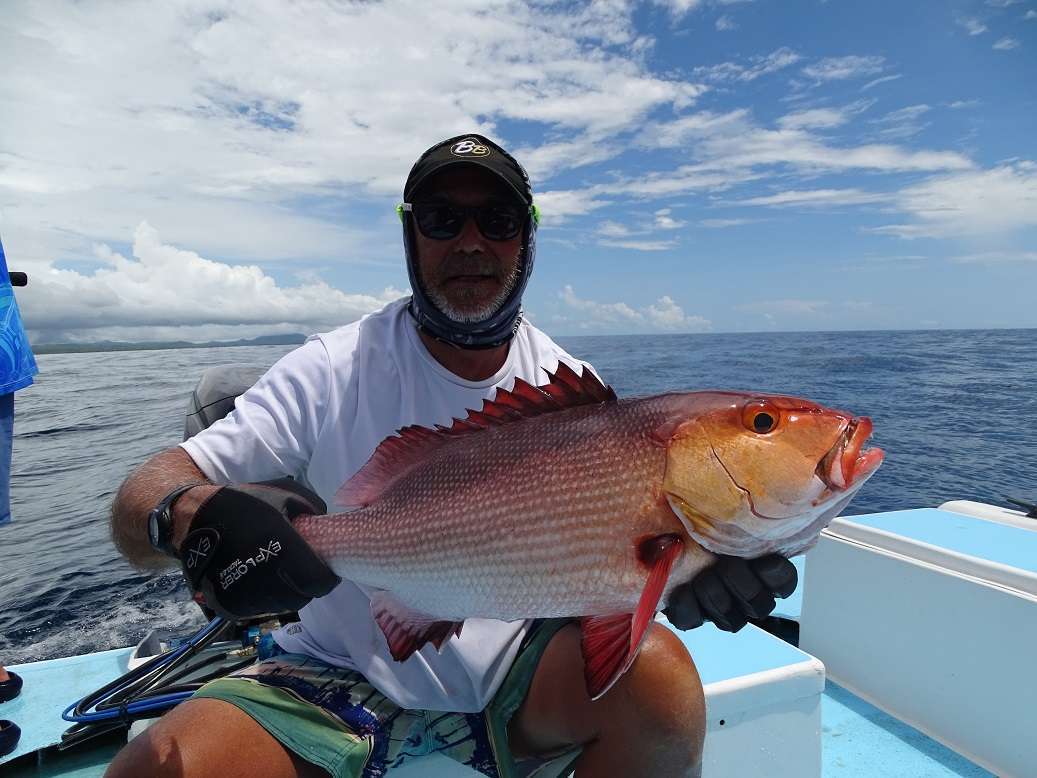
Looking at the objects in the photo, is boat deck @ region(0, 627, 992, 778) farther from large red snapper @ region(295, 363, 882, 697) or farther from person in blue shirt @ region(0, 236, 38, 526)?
large red snapper @ region(295, 363, 882, 697)

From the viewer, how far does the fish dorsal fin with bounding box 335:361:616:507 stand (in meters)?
2.03

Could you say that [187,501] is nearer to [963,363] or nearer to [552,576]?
[552,576]

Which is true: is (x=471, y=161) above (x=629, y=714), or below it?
above

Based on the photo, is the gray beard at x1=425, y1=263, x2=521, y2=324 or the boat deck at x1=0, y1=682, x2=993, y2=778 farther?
the boat deck at x1=0, y1=682, x2=993, y2=778

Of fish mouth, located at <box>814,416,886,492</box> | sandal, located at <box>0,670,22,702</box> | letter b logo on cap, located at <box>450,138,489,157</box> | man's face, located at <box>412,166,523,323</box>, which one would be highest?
letter b logo on cap, located at <box>450,138,489,157</box>

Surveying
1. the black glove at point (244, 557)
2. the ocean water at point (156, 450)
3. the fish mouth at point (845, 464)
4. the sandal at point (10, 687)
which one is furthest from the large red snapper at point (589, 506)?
the sandal at point (10, 687)

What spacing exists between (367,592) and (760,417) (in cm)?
147

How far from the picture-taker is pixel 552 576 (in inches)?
71.1

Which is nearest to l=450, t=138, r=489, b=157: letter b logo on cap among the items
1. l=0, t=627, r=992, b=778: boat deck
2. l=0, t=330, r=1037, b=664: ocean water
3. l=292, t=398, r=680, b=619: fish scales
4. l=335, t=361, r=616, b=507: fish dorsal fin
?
l=335, t=361, r=616, b=507: fish dorsal fin

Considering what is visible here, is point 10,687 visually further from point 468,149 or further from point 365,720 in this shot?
point 468,149

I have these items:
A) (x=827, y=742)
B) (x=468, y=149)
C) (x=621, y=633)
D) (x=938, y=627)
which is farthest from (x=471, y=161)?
(x=827, y=742)

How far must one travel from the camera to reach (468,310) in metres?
2.65

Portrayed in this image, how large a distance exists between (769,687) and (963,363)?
36.8 meters

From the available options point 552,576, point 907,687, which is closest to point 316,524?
point 552,576
